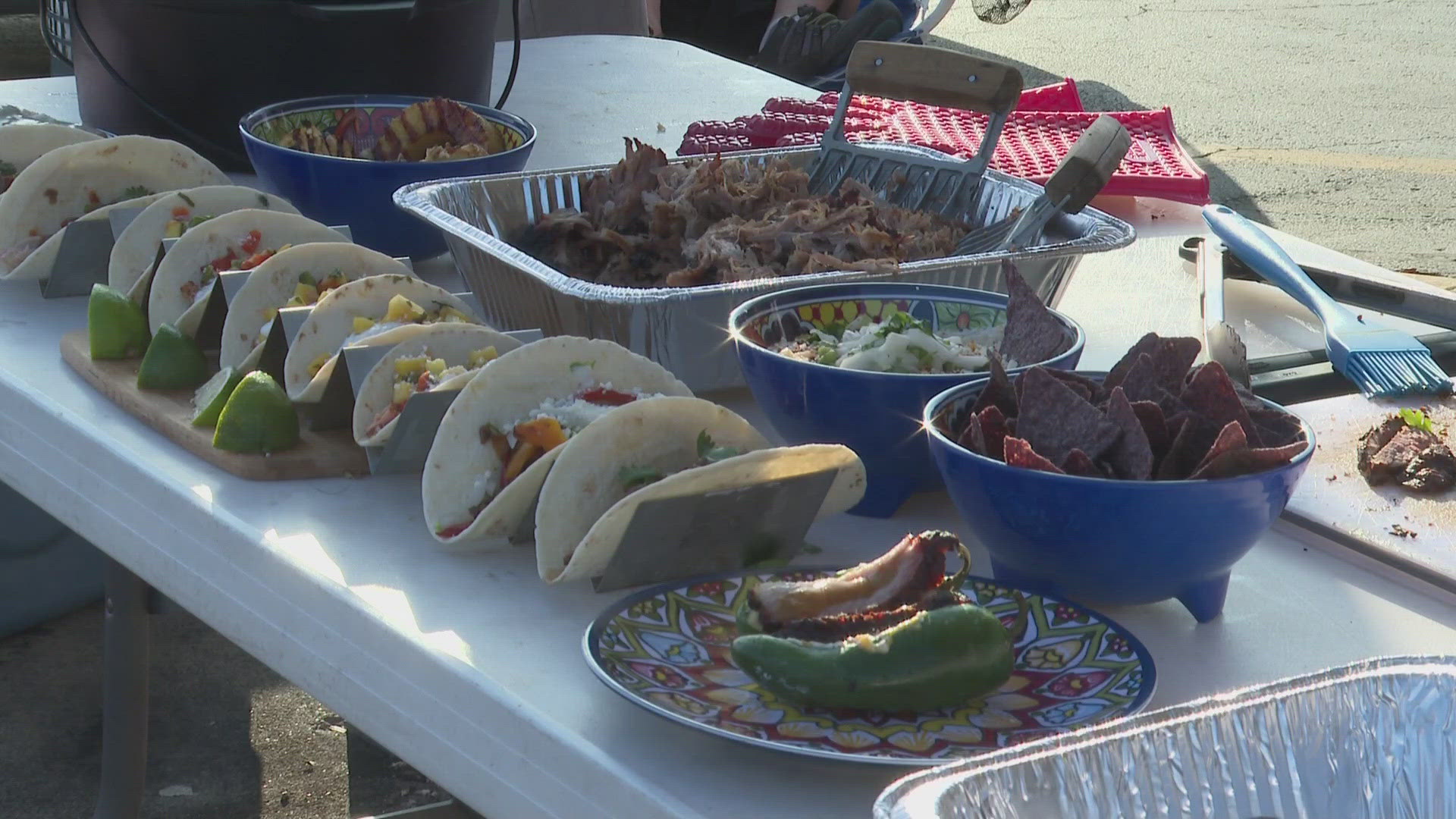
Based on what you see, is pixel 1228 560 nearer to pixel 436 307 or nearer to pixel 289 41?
pixel 436 307

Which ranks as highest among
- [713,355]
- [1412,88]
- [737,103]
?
[713,355]

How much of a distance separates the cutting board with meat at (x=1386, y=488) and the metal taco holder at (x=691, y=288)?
0.23m

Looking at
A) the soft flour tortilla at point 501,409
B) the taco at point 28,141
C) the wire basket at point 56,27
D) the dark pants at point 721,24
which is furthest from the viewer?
the dark pants at point 721,24

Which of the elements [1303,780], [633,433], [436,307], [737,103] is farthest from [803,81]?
[1303,780]

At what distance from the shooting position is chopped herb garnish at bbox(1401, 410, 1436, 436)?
3.64 feet

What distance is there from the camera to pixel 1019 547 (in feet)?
2.70

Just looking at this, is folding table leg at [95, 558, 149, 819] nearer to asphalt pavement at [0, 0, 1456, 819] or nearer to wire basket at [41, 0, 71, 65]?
asphalt pavement at [0, 0, 1456, 819]

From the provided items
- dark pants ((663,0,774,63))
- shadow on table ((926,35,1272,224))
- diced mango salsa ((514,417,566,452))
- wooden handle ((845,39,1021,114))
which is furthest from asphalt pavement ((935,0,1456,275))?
diced mango salsa ((514,417,566,452))

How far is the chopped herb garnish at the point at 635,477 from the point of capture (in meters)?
0.87

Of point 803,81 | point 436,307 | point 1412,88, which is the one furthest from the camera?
point 1412,88

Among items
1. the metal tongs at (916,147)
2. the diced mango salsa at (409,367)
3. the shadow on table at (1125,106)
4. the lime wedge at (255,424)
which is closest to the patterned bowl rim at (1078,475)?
the diced mango salsa at (409,367)

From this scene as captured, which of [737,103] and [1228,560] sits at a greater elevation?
[1228,560]

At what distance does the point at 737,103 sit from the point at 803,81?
44.9 inches

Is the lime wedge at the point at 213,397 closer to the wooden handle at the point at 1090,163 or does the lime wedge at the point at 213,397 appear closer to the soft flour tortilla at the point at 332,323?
the soft flour tortilla at the point at 332,323
